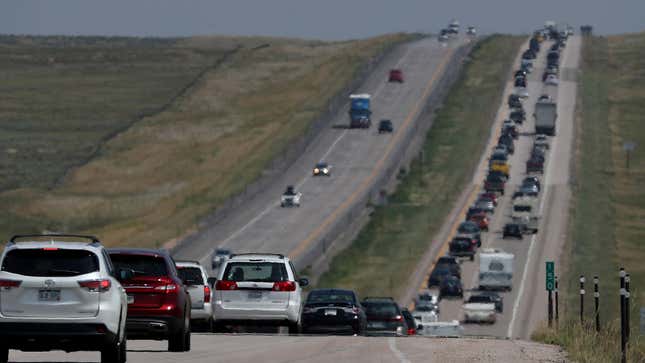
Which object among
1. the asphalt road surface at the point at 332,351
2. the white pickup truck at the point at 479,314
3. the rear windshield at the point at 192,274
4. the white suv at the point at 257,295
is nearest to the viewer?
the asphalt road surface at the point at 332,351

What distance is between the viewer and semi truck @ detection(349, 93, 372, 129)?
14162cm

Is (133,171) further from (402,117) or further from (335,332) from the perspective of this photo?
(335,332)

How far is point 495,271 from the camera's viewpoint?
277 ft

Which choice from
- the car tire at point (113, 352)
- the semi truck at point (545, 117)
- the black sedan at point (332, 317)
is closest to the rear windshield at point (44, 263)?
the car tire at point (113, 352)

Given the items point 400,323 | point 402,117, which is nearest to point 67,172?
point 402,117

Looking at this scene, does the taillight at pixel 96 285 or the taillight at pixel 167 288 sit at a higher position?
the taillight at pixel 96 285

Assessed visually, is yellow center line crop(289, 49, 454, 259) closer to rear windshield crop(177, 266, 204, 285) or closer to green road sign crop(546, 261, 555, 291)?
green road sign crop(546, 261, 555, 291)

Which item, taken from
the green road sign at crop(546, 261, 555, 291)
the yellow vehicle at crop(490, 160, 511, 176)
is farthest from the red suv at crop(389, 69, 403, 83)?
the green road sign at crop(546, 261, 555, 291)

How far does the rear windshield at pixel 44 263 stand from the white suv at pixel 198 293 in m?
14.1

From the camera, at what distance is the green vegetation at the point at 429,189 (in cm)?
9162

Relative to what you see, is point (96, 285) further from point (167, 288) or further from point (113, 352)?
point (167, 288)

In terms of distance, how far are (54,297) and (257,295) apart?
13319mm

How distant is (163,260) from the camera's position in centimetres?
2641

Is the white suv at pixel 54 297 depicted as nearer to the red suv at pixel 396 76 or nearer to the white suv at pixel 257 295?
the white suv at pixel 257 295
